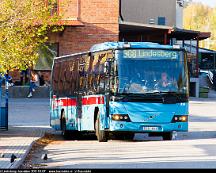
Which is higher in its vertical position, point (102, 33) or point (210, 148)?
point (102, 33)

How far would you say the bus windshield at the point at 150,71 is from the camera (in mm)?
22953

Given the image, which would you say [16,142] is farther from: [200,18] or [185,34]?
[200,18]

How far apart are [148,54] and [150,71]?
592 millimetres

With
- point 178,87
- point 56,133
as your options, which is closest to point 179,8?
point 56,133

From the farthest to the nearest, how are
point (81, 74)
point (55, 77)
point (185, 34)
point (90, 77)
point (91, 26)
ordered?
1. point (185, 34)
2. point (91, 26)
3. point (55, 77)
4. point (81, 74)
5. point (90, 77)

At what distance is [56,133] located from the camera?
29.6m

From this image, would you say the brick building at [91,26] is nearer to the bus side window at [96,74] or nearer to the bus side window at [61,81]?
the bus side window at [61,81]

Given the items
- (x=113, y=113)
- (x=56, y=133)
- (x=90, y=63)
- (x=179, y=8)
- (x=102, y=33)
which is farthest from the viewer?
(x=179, y=8)

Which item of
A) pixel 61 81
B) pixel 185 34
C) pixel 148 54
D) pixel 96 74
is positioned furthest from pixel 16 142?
pixel 185 34

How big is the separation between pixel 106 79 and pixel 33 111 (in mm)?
16336

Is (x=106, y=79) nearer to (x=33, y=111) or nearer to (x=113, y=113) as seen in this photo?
(x=113, y=113)

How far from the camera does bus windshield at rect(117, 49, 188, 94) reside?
22953mm

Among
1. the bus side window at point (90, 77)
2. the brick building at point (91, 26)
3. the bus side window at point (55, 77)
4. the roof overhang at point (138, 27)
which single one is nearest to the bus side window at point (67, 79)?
the bus side window at point (55, 77)

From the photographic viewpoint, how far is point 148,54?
2334 centimetres
